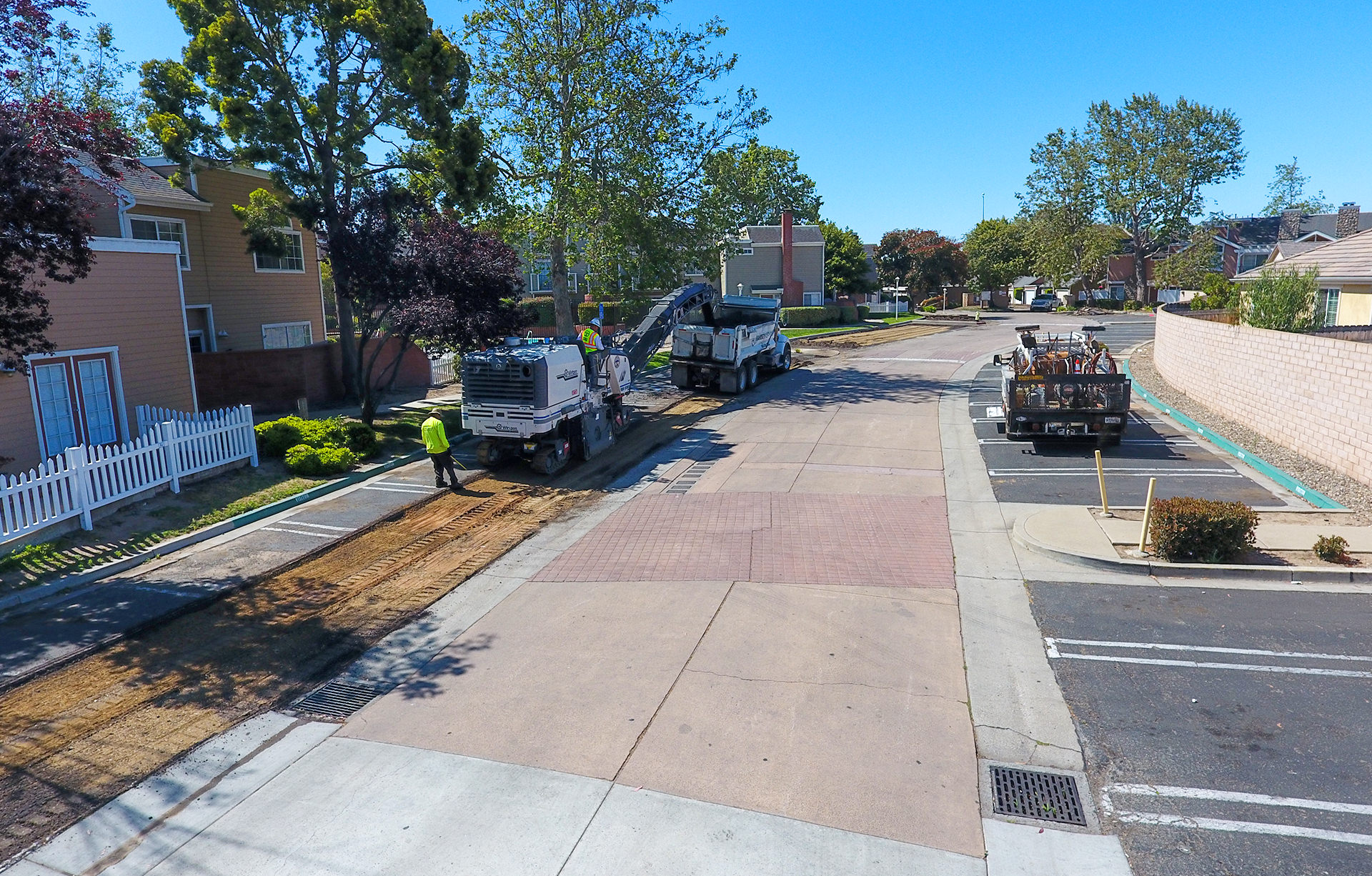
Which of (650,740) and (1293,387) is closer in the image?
(650,740)

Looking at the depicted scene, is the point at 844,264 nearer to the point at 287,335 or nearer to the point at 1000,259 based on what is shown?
the point at 1000,259

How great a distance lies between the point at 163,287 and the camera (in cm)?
1714

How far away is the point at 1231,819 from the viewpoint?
6.06 metres

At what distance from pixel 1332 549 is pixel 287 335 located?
26.7 m

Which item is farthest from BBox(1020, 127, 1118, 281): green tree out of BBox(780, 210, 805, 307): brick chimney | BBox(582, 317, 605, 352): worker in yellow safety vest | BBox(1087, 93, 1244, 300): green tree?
BBox(582, 317, 605, 352): worker in yellow safety vest

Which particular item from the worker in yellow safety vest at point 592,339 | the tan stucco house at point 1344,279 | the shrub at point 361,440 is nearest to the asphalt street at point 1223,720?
the worker in yellow safety vest at point 592,339

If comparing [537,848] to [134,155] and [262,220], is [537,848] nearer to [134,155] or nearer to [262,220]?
[134,155]

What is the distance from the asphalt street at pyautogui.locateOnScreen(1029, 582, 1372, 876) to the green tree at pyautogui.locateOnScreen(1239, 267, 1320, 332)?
1355cm

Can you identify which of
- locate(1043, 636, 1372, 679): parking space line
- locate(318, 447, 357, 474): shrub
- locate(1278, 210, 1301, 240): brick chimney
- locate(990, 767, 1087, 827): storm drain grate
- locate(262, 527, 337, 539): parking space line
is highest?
locate(1278, 210, 1301, 240): brick chimney

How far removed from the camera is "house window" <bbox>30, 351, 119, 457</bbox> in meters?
14.5

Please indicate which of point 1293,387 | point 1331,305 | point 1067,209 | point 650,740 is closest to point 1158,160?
point 1067,209

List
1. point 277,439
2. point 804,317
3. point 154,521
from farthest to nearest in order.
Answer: point 804,317, point 277,439, point 154,521

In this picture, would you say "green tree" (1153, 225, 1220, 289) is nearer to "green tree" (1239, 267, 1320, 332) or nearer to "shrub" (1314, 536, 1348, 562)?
"green tree" (1239, 267, 1320, 332)

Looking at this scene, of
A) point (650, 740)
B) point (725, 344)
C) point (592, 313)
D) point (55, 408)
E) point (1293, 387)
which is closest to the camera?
point (650, 740)
